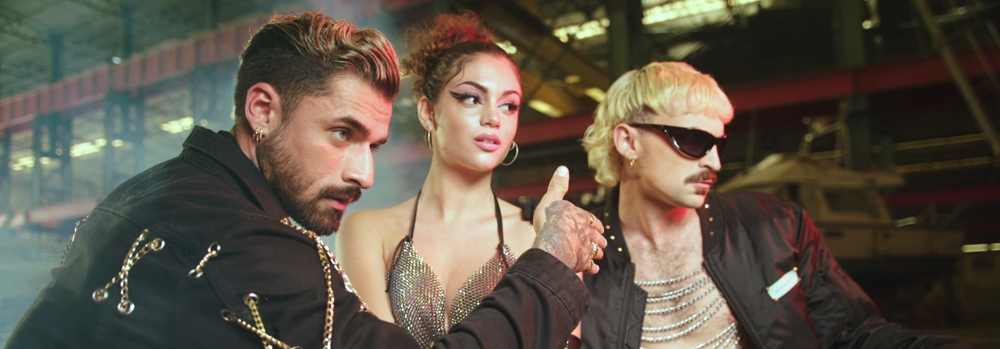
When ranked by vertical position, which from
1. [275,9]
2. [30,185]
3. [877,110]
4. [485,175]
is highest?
[877,110]

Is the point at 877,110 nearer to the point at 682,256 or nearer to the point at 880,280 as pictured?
the point at 880,280

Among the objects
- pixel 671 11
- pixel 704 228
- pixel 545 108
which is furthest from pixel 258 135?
pixel 671 11

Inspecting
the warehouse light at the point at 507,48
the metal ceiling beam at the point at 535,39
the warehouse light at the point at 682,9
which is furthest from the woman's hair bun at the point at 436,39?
the warehouse light at the point at 682,9

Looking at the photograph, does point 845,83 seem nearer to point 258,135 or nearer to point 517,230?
point 517,230

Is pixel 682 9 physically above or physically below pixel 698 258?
above

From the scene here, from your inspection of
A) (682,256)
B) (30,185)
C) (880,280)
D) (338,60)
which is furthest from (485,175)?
(880,280)

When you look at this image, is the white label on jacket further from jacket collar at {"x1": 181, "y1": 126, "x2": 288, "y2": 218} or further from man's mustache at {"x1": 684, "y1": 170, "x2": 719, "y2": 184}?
jacket collar at {"x1": 181, "y1": 126, "x2": 288, "y2": 218}

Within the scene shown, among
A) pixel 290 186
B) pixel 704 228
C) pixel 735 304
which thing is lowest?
pixel 735 304

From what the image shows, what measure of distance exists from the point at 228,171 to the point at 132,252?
252mm

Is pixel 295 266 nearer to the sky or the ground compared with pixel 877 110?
nearer to the ground

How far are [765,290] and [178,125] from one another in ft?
7.56

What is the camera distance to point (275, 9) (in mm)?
2389

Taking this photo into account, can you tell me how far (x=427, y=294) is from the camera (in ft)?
5.98

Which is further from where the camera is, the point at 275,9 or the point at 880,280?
the point at 880,280
